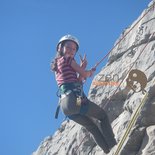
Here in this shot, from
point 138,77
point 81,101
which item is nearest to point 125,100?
point 138,77

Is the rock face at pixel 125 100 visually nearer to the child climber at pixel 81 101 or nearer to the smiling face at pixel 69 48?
the child climber at pixel 81 101

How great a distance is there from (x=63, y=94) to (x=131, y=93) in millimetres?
3473

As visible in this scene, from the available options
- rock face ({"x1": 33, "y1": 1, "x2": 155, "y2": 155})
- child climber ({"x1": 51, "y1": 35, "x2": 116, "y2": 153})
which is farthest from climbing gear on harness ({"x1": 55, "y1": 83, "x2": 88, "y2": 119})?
rock face ({"x1": 33, "y1": 1, "x2": 155, "y2": 155})

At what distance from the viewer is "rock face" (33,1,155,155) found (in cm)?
993

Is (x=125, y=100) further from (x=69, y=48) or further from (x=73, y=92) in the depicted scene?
(x=73, y=92)

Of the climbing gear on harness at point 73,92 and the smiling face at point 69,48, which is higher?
the smiling face at point 69,48

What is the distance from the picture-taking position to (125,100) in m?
12.5

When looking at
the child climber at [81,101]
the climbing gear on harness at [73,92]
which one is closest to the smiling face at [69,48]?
the child climber at [81,101]

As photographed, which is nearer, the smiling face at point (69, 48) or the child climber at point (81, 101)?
the child climber at point (81, 101)

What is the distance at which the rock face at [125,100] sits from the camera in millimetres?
9930

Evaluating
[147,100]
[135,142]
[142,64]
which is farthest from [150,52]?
[135,142]

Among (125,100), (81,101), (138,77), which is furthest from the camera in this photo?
(125,100)

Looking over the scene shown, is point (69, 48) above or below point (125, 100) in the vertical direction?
above

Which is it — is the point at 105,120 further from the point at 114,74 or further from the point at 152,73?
the point at 114,74
